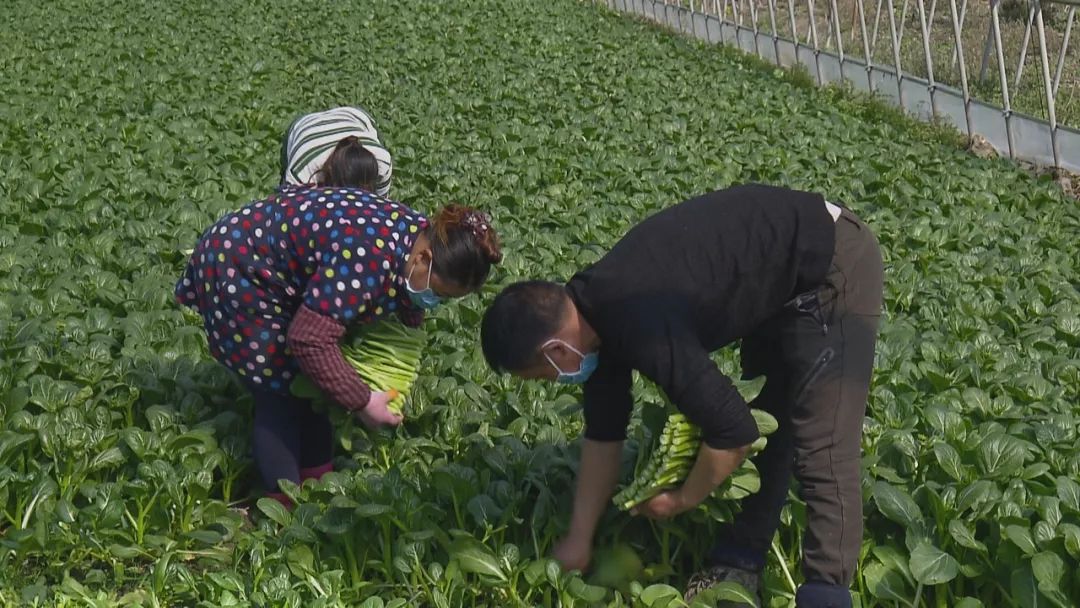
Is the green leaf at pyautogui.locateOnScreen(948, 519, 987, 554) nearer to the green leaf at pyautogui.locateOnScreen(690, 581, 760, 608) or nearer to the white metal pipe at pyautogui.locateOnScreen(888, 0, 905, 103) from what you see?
the green leaf at pyautogui.locateOnScreen(690, 581, 760, 608)

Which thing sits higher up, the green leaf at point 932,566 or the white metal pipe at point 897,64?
the green leaf at point 932,566

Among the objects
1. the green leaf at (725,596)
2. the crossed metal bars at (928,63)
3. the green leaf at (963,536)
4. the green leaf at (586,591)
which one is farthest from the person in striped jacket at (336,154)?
the crossed metal bars at (928,63)

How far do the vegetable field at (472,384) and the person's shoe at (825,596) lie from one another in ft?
0.73

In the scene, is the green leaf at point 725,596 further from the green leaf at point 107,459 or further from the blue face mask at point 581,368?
the green leaf at point 107,459

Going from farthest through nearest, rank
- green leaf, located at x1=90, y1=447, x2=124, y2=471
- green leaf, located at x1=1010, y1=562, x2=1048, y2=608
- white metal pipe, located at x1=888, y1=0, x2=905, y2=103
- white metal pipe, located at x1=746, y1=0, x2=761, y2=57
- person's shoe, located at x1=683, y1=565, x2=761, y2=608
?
1. white metal pipe, located at x1=746, y1=0, x2=761, y2=57
2. white metal pipe, located at x1=888, y1=0, x2=905, y2=103
3. green leaf, located at x1=90, y1=447, x2=124, y2=471
4. person's shoe, located at x1=683, y1=565, x2=761, y2=608
5. green leaf, located at x1=1010, y1=562, x2=1048, y2=608

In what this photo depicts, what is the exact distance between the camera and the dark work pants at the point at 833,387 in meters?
2.71

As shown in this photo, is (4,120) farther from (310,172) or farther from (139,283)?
(310,172)

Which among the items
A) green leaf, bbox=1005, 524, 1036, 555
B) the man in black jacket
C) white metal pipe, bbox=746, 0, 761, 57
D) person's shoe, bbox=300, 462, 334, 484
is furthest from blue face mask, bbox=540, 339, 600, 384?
white metal pipe, bbox=746, 0, 761, 57

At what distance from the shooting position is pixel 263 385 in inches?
137

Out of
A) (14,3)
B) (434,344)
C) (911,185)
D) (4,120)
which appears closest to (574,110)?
(911,185)

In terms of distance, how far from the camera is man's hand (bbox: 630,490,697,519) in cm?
265

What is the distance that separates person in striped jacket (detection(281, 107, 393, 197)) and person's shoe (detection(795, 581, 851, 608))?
2.06 m

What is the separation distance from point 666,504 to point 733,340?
0.45 m

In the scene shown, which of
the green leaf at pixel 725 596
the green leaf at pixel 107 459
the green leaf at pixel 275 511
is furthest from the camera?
the green leaf at pixel 107 459
